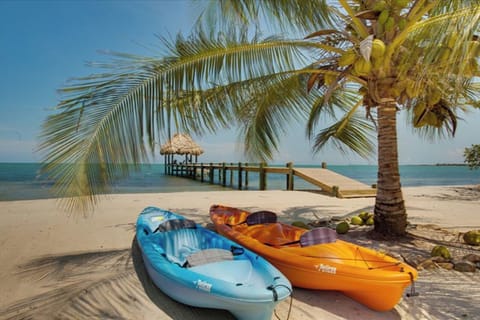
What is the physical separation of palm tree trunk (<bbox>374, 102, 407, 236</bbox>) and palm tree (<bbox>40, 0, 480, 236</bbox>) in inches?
0.6

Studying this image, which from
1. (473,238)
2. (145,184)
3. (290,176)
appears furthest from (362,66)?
(145,184)

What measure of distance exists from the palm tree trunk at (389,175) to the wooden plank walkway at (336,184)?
21.1 ft

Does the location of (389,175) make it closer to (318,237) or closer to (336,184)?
(318,237)

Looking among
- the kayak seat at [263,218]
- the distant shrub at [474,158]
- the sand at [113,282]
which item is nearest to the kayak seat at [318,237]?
the sand at [113,282]

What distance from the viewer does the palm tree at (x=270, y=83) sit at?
108 inches

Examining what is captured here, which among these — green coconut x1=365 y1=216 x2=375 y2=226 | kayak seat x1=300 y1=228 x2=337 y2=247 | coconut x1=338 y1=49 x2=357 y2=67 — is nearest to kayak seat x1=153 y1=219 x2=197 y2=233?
kayak seat x1=300 y1=228 x2=337 y2=247

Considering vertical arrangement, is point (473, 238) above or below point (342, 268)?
below

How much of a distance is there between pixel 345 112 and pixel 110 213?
19.4ft

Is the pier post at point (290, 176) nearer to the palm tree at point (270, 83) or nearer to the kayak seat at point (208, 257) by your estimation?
the palm tree at point (270, 83)

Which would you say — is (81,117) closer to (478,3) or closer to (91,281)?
(91,281)

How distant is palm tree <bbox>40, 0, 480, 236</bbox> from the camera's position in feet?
9.04

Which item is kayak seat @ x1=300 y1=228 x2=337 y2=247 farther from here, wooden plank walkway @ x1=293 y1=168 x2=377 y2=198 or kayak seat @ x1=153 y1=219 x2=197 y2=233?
wooden plank walkway @ x1=293 y1=168 x2=377 y2=198

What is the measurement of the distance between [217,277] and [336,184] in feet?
33.6

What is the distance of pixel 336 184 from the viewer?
38.9 feet
